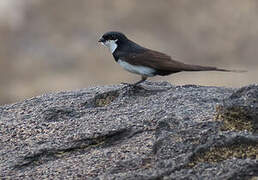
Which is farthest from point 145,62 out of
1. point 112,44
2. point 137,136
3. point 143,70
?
point 137,136

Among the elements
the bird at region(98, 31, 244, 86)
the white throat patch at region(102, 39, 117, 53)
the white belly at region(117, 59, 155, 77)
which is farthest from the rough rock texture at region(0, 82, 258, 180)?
the white throat patch at region(102, 39, 117, 53)

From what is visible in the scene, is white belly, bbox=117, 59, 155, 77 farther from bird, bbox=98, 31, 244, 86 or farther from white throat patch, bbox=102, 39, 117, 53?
white throat patch, bbox=102, 39, 117, 53

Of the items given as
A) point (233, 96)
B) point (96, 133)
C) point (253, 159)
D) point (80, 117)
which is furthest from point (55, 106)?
point (253, 159)

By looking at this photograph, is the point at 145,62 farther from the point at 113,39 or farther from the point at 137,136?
the point at 137,136

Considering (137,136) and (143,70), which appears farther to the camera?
(143,70)

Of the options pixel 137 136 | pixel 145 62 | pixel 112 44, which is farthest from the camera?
pixel 112 44

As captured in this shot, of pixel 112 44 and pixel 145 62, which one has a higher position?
pixel 112 44

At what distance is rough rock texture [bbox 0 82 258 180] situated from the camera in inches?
200

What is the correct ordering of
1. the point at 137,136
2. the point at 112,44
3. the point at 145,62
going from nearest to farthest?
1. the point at 137,136
2. the point at 145,62
3. the point at 112,44

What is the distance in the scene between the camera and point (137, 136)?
5.61 m

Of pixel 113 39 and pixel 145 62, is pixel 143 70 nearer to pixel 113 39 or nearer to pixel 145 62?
pixel 145 62

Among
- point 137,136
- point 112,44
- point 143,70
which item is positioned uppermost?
point 112,44

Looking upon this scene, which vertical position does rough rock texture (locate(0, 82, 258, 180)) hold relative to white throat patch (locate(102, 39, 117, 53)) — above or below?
below

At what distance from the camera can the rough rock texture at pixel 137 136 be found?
5.07m
